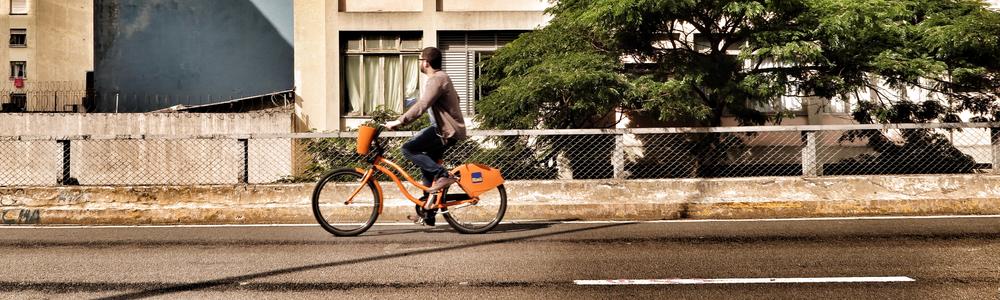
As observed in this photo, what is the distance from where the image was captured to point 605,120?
16.6 m

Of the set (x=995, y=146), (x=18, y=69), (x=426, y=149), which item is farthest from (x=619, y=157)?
(x=18, y=69)

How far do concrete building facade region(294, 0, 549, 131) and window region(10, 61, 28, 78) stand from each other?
2475 centimetres

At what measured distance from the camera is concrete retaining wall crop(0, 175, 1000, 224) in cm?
998

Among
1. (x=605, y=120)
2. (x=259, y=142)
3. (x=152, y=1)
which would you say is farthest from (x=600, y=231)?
(x=152, y=1)

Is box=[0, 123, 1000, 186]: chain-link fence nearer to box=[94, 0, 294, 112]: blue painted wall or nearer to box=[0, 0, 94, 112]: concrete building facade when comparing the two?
box=[94, 0, 294, 112]: blue painted wall

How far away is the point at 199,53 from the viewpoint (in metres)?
30.4

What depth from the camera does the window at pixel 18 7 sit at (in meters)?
37.4

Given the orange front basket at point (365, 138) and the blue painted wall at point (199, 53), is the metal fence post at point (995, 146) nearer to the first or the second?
the orange front basket at point (365, 138)

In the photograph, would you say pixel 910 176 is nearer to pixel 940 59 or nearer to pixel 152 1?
pixel 940 59

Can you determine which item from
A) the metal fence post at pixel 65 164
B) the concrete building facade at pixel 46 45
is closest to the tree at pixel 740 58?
the metal fence post at pixel 65 164

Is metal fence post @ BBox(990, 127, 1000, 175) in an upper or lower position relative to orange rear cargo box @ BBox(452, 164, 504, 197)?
upper

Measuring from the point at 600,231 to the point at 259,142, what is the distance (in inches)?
438

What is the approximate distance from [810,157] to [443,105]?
5492mm

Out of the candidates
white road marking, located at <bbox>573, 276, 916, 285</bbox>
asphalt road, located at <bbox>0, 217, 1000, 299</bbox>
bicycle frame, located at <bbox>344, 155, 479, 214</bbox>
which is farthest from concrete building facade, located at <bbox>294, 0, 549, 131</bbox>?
white road marking, located at <bbox>573, 276, 916, 285</bbox>
